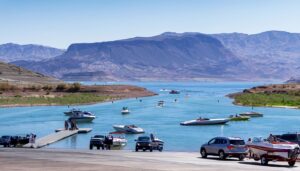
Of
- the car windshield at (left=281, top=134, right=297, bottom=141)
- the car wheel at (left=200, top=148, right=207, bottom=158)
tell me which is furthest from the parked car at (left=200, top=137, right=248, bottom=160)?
the car windshield at (left=281, top=134, right=297, bottom=141)

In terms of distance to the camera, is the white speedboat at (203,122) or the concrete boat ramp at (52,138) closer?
the concrete boat ramp at (52,138)

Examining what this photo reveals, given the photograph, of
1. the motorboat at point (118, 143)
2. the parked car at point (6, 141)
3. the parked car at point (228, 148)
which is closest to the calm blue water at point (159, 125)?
the motorboat at point (118, 143)

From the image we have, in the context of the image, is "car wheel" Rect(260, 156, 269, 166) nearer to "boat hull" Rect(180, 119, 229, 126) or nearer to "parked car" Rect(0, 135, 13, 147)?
"parked car" Rect(0, 135, 13, 147)

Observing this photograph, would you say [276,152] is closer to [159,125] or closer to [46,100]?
[159,125]

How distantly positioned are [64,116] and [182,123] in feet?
108

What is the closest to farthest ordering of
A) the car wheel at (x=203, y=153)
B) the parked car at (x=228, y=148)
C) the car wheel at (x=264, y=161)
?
the car wheel at (x=264, y=161) → the parked car at (x=228, y=148) → the car wheel at (x=203, y=153)

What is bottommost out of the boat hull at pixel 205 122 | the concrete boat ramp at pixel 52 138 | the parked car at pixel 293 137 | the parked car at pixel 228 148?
the concrete boat ramp at pixel 52 138

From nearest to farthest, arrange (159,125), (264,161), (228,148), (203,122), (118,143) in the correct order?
(264,161) → (228,148) → (118,143) → (159,125) → (203,122)

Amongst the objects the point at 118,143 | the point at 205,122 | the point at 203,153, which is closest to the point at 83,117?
the point at 205,122

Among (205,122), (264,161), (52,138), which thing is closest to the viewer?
(264,161)

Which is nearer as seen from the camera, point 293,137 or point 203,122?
point 293,137

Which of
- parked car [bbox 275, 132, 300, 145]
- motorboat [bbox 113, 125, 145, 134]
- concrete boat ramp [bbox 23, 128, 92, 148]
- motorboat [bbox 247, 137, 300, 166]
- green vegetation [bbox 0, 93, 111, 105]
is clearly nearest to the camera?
motorboat [bbox 247, 137, 300, 166]

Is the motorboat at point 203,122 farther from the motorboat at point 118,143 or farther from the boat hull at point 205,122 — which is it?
the motorboat at point 118,143

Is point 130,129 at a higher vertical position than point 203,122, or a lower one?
lower
